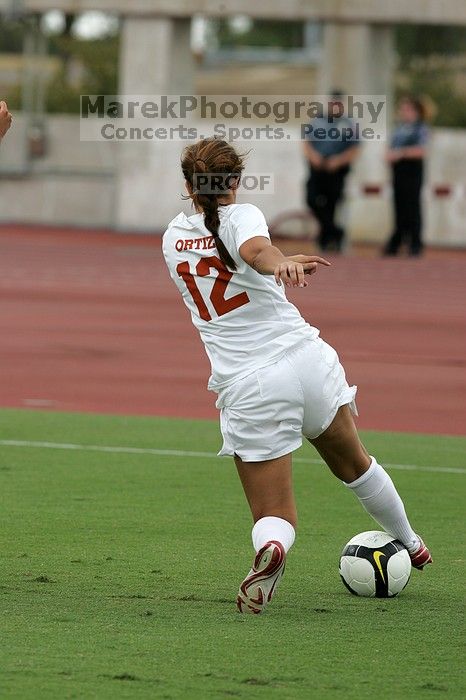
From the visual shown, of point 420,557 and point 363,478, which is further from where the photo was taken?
point 420,557

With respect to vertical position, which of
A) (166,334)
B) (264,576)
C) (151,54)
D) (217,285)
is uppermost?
(217,285)

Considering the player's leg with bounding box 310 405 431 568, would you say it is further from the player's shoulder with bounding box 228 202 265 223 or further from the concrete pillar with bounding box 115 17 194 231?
the concrete pillar with bounding box 115 17 194 231

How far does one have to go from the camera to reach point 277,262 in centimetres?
567

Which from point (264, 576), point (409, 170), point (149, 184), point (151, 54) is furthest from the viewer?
point (149, 184)

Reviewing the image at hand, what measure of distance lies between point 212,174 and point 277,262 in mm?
591

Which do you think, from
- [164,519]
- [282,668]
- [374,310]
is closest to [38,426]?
[164,519]

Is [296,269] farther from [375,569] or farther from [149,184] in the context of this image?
[149,184]

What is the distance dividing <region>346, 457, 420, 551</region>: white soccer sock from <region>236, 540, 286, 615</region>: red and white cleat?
0.62 m

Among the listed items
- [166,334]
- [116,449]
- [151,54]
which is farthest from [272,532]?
[151,54]

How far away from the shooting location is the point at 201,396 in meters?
12.8

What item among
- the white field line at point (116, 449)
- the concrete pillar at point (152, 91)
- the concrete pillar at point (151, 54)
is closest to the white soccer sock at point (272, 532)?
the white field line at point (116, 449)

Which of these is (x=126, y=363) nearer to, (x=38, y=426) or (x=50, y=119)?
(x=38, y=426)

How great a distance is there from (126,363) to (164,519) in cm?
624

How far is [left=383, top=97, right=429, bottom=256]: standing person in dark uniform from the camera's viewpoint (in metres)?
25.2
